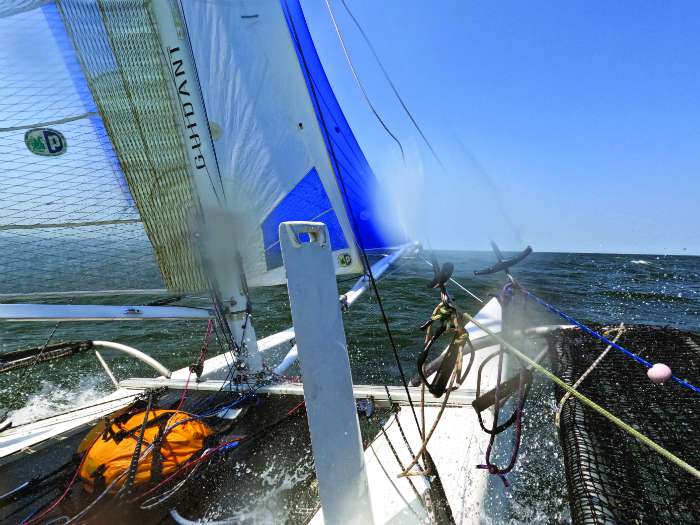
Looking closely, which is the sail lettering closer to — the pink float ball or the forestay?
the forestay

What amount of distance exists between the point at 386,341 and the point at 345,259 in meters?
2.60

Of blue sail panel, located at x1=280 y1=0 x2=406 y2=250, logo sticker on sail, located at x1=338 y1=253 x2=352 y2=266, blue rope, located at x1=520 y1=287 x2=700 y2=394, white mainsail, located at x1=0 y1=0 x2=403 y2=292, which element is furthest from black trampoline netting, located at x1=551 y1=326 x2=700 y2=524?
blue sail panel, located at x1=280 y1=0 x2=406 y2=250

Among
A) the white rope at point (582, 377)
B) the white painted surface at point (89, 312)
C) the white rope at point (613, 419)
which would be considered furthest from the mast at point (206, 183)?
the white rope at point (582, 377)

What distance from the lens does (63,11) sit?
7.34 feet

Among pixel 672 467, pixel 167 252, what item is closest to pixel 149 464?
pixel 167 252

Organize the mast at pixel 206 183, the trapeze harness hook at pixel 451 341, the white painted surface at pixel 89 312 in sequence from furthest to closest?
the mast at pixel 206 183 → the white painted surface at pixel 89 312 → the trapeze harness hook at pixel 451 341

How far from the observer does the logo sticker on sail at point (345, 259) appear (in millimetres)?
3445

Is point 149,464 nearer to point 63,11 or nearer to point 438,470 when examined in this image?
point 438,470

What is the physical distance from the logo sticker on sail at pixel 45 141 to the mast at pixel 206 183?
3.02ft

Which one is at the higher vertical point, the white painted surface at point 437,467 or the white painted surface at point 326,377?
the white painted surface at point 326,377

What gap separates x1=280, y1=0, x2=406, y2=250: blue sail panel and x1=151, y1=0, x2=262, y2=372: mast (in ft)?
4.39

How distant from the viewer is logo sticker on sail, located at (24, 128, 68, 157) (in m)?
2.48

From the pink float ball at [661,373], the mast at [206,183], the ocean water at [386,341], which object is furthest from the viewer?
the mast at [206,183]

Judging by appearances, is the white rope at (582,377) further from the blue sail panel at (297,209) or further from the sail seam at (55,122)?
the sail seam at (55,122)
